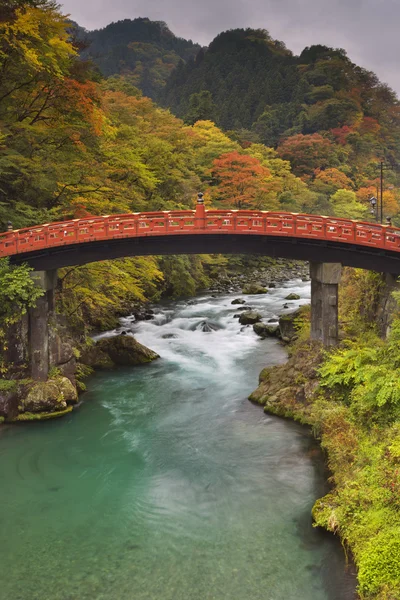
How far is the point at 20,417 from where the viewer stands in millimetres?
19906

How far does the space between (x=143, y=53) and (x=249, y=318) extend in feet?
517

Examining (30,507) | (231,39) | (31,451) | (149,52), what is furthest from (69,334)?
(149,52)

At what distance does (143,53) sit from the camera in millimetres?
166250

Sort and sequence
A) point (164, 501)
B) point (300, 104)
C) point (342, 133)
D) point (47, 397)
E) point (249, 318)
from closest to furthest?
point (164, 501) → point (47, 397) → point (249, 318) → point (342, 133) → point (300, 104)

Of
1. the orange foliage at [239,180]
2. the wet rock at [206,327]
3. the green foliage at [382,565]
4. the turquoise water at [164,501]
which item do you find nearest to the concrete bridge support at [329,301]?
the turquoise water at [164,501]

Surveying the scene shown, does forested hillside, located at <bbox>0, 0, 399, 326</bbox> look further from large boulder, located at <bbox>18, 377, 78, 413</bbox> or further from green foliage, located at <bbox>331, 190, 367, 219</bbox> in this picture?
large boulder, located at <bbox>18, 377, 78, 413</bbox>

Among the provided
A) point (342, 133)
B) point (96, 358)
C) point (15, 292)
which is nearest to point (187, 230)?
point (15, 292)

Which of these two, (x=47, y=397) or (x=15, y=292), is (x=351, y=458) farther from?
(x=15, y=292)

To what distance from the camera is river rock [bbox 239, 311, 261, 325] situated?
35.8 m

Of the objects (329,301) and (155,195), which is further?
(155,195)

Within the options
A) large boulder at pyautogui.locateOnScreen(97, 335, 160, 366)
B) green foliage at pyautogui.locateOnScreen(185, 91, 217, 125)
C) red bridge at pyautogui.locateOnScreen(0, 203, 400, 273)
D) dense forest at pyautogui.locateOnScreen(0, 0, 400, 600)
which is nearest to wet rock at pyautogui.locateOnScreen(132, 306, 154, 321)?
dense forest at pyautogui.locateOnScreen(0, 0, 400, 600)

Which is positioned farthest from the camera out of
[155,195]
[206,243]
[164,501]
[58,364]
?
[155,195]

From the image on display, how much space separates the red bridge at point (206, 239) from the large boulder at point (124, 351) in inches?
286

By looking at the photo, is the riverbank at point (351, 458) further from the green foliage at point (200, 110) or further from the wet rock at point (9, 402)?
the green foliage at point (200, 110)
